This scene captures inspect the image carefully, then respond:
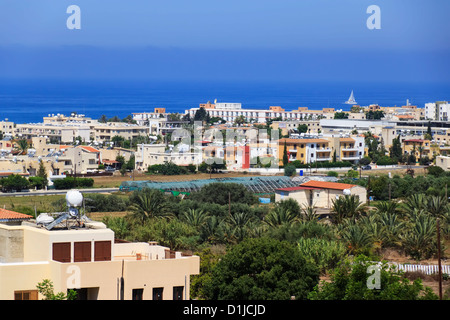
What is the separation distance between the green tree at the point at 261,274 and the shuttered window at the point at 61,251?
539cm

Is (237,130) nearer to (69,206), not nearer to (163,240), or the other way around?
(163,240)

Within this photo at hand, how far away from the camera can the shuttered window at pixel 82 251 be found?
15.0m

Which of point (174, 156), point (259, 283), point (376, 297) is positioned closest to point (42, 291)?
point (376, 297)

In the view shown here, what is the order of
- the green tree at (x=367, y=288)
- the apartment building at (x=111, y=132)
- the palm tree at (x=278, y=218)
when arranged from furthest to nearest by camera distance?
the apartment building at (x=111, y=132), the palm tree at (x=278, y=218), the green tree at (x=367, y=288)

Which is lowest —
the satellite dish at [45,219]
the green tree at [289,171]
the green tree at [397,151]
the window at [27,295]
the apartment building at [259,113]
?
the window at [27,295]

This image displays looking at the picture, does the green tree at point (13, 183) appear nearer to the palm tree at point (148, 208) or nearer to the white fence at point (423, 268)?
the palm tree at point (148, 208)

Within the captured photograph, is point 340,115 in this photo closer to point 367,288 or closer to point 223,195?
point 223,195

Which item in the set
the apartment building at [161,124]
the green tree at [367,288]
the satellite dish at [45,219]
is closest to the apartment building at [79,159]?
the apartment building at [161,124]

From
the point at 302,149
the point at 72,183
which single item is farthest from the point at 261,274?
the point at 302,149

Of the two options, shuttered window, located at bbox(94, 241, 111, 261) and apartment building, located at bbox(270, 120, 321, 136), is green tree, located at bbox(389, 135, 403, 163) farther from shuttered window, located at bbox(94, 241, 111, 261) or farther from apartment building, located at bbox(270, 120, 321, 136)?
shuttered window, located at bbox(94, 241, 111, 261)

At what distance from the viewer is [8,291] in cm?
1386

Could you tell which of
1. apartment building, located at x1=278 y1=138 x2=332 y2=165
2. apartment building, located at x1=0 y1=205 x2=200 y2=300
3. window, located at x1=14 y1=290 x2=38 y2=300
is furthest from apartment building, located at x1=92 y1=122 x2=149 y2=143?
window, located at x1=14 y1=290 x2=38 y2=300

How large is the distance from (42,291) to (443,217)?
77.6 ft

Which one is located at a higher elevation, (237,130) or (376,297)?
(237,130)
